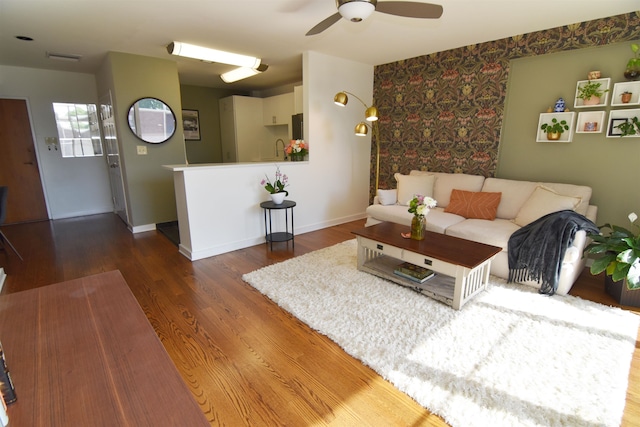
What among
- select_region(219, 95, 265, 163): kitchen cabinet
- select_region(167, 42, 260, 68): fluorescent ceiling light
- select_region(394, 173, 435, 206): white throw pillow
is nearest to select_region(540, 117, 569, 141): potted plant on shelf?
select_region(394, 173, 435, 206): white throw pillow

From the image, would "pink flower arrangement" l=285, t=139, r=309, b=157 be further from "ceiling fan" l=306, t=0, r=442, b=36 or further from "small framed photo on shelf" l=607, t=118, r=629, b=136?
"small framed photo on shelf" l=607, t=118, r=629, b=136

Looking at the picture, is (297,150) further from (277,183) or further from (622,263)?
(622,263)

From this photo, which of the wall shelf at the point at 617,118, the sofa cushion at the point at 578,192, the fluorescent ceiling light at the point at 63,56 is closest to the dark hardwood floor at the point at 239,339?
the sofa cushion at the point at 578,192

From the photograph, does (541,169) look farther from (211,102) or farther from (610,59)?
(211,102)

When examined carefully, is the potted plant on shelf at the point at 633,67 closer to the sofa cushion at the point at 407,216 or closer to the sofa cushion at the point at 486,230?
the sofa cushion at the point at 486,230

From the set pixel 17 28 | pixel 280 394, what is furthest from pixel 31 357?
pixel 17 28

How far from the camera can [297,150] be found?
4273mm

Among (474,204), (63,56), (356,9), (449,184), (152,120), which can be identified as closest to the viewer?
(356,9)

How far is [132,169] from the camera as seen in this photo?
4.42m

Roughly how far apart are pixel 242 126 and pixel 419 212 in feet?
15.5

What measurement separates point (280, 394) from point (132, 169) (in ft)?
13.1

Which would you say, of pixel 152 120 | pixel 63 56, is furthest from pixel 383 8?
pixel 63 56

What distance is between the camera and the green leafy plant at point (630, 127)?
287 cm

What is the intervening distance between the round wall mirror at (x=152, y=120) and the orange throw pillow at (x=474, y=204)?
4048 millimetres
